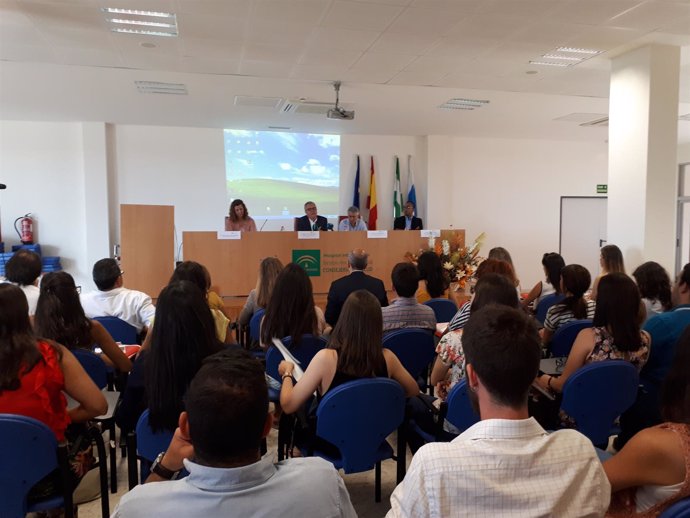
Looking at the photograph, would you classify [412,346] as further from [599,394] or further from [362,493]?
[599,394]

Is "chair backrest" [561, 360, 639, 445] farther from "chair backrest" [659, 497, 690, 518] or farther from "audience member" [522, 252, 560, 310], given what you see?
"audience member" [522, 252, 560, 310]

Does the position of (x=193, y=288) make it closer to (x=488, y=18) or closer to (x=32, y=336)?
Answer: (x=32, y=336)

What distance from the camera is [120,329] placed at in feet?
11.7

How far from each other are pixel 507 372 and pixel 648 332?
2088mm

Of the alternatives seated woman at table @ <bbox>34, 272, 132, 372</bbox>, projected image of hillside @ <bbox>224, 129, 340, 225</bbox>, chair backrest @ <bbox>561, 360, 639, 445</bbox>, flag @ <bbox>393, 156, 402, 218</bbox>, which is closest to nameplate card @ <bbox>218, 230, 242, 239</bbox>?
seated woman at table @ <bbox>34, 272, 132, 372</bbox>

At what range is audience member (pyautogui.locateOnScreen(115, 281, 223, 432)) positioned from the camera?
2.07 metres

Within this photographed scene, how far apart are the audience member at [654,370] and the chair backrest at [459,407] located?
3.56 ft

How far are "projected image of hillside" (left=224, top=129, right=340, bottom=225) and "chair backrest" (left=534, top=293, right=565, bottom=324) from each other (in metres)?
6.13

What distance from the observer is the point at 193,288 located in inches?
88.5

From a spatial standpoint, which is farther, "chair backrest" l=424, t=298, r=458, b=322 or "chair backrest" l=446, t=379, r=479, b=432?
"chair backrest" l=424, t=298, r=458, b=322

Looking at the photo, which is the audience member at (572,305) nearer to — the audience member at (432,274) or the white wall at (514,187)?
the audience member at (432,274)

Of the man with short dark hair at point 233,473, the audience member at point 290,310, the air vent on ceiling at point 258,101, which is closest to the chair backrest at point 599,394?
the audience member at point 290,310

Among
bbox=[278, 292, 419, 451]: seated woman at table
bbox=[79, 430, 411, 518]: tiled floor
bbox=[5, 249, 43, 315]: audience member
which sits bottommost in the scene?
bbox=[79, 430, 411, 518]: tiled floor

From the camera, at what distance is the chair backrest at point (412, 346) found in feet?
10.5
